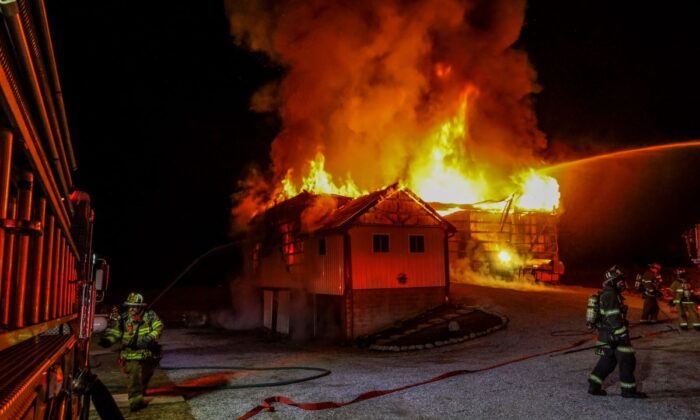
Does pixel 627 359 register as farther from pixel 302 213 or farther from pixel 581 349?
pixel 302 213

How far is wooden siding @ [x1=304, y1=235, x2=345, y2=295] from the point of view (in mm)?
19109

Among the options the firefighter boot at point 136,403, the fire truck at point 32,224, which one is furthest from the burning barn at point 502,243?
the fire truck at point 32,224

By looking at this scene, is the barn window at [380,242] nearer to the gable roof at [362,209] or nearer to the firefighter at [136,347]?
the gable roof at [362,209]

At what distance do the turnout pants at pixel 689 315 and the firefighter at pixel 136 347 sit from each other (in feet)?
48.6

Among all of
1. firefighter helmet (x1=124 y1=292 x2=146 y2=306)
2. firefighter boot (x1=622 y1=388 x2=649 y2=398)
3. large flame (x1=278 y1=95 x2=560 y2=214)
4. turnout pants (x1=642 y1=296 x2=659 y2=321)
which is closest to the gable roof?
turnout pants (x1=642 y1=296 x2=659 y2=321)

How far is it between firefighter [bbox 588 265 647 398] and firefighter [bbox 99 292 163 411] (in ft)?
24.6

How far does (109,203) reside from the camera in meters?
56.2

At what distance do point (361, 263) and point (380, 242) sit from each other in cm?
129

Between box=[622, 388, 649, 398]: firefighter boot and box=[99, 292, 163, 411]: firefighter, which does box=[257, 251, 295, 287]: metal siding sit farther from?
box=[622, 388, 649, 398]: firefighter boot

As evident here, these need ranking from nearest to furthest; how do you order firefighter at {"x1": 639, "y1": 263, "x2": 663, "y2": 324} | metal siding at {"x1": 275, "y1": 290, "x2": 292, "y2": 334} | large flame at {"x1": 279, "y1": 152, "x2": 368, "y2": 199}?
1. firefighter at {"x1": 639, "y1": 263, "x2": 663, "y2": 324}
2. metal siding at {"x1": 275, "y1": 290, "x2": 292, "y2": 334}
3. large flame at {"x1": 279, "y1": 152, "x2": 368, "y2": 199}

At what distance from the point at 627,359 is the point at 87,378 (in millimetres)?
7741

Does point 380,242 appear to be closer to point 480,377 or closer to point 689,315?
point 480,377

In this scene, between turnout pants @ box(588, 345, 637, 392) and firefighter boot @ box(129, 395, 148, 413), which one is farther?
firefighter boot @ box(129, 395, 148, 413)

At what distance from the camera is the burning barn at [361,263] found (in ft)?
62.1
